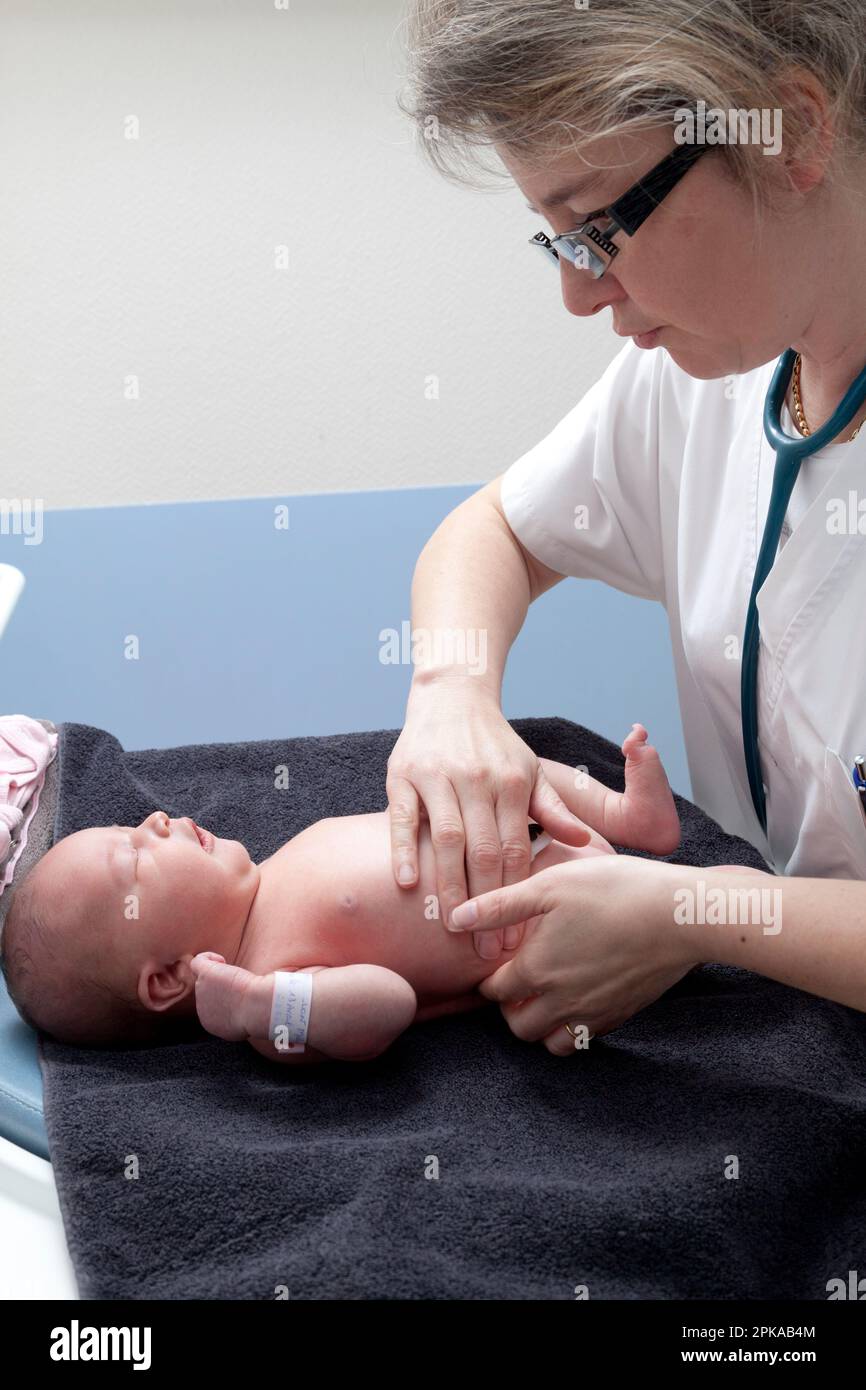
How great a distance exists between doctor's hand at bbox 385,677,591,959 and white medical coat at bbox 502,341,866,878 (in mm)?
247

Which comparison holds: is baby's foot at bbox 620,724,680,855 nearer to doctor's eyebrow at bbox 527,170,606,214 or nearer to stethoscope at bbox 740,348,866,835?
stethoscope at bbox 740,348,866,835

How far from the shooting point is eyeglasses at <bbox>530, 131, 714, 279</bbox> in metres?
1.08

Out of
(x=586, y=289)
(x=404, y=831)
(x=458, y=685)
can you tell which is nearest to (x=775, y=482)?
(x=586, y=289)

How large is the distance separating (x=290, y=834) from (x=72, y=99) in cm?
164

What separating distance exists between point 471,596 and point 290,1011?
0.60m

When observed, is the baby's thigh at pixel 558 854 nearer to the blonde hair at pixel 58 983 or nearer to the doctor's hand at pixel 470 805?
the doctor's hand at pixel 470 805

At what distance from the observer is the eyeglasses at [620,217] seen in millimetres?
1085

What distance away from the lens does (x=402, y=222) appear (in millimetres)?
2705

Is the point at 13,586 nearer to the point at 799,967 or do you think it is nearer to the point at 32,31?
the point at 799,967

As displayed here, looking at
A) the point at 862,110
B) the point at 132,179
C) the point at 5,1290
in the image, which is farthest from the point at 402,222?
the point at 5,1290

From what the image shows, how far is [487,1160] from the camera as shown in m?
1.12

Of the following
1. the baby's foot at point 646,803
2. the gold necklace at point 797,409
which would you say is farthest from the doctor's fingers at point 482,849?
the gold necklace at point 797,409

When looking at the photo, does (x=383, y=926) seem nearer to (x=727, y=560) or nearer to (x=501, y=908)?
(x=501, y=908)

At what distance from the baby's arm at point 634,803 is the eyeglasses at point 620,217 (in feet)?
1.92
